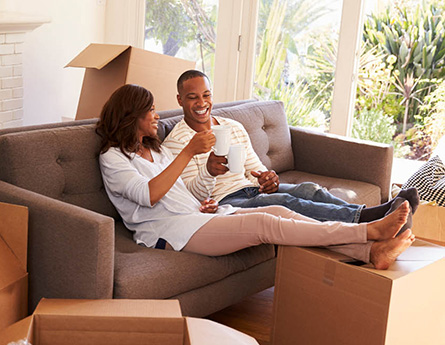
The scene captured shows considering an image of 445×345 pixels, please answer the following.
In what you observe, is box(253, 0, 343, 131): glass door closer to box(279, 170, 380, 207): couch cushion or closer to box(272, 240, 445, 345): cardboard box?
box(279, 170, 380, 207): couch cushion

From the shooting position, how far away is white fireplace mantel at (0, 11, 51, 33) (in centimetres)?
391

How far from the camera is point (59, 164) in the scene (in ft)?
8.25

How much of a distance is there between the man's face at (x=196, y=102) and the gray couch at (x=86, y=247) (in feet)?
0.39

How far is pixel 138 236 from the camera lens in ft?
8.29

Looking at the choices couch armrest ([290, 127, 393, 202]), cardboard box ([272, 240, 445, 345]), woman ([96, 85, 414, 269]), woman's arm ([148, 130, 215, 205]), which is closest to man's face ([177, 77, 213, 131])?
woman ([96, 85, 414, 269])

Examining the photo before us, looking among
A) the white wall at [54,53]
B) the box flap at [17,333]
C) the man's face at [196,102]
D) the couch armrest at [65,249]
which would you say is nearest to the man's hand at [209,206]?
the man's face at [196,102]

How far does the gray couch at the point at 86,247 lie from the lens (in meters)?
2.09

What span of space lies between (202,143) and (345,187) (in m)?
1.24

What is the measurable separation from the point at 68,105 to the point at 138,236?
277 cm

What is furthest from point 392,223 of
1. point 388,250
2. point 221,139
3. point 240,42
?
point 240,42

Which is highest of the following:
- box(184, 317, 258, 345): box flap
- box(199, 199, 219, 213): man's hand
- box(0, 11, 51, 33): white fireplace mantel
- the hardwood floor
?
box(0, 11, 51, 33): white fireplace mantel

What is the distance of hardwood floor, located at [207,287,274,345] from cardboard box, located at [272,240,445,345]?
0.87 ft

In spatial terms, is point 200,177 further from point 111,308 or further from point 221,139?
point 111,308

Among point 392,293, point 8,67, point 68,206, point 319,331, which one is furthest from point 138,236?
point 8,67
